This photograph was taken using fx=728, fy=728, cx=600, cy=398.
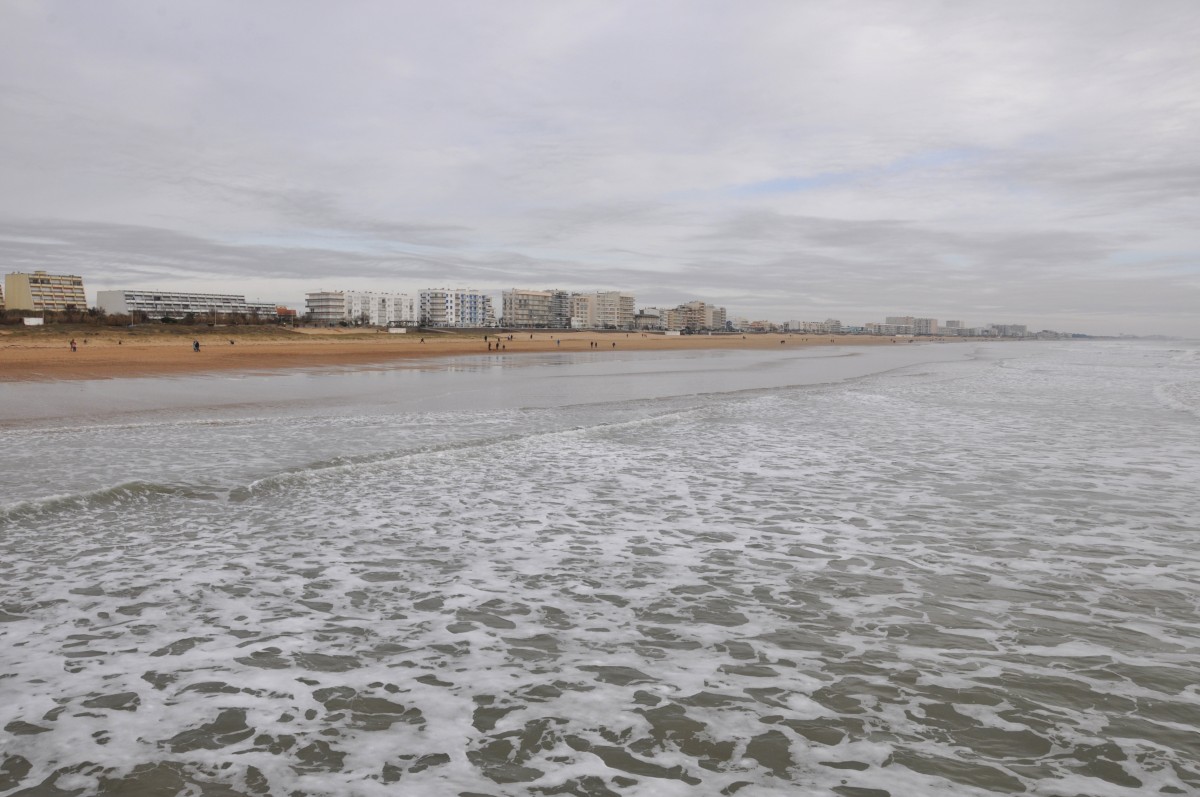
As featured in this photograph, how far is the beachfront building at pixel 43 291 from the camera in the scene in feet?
530

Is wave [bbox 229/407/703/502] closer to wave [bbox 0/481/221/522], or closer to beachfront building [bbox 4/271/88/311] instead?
wave [bbox 0/481/221/522]

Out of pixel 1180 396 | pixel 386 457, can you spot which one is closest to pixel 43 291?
pixel 386 457

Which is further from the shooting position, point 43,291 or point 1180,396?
point 43,291

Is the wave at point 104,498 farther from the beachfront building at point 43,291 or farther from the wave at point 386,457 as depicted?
the beachfront building at point 43,291

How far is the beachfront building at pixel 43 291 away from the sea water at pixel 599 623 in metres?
184

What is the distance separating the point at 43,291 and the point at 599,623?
21082cm

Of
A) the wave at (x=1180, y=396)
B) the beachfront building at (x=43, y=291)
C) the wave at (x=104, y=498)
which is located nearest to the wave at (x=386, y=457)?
the wave at (x=104, y=498)

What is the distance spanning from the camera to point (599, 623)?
5262mm

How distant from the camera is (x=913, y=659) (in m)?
4.60

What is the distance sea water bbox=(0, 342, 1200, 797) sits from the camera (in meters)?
3.53

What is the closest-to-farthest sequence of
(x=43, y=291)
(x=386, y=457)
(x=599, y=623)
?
(x=599, y=623), (x=386, y=457), (x=43, y=291)

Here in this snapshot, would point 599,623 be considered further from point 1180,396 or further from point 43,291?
point 43,291

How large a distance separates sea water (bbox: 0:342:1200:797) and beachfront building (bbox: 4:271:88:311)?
605ft

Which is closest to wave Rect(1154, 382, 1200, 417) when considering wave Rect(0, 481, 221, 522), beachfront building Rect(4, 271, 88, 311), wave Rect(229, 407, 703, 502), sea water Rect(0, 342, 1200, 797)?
sea water Rect(0, 342, 1200, 797)
